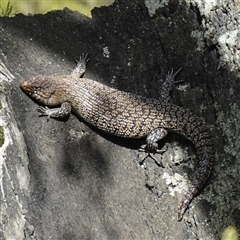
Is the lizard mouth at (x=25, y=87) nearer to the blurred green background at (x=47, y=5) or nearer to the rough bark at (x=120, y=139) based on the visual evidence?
the rough bark at (x=120, y=139)

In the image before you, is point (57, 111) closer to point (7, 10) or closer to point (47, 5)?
point (7, 10)

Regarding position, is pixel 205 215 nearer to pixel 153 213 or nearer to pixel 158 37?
pixel 153 213

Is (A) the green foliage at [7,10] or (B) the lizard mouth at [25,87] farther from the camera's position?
(A) the green foliage at [7,10]

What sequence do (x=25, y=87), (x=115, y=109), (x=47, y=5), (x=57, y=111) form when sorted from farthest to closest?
(x=47, y=5), (x=115, y=109), (x=57, y=111), (x=25, y=87)

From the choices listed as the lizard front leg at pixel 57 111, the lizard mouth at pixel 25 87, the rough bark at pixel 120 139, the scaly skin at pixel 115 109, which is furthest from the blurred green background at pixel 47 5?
the lizard mouth at pixel 25 87

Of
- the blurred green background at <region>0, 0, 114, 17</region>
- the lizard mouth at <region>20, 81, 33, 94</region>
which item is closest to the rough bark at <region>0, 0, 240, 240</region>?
the lizard mouth at <region>20, 81, 33, 94</region>

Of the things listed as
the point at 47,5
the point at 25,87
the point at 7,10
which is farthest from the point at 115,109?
the point at 47,5
